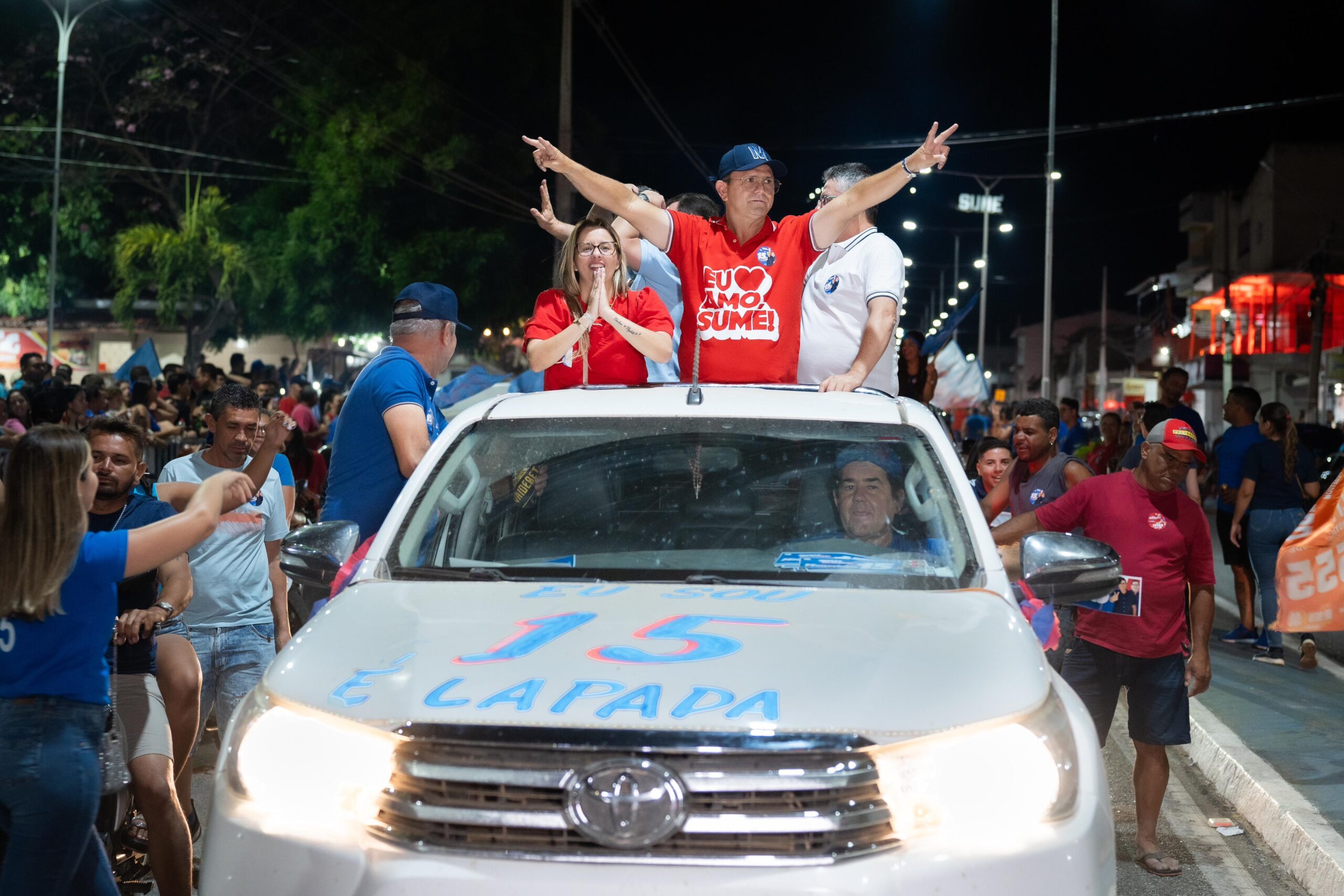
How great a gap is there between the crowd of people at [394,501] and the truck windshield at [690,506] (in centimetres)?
9

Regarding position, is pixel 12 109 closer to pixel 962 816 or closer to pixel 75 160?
pixel 75 160

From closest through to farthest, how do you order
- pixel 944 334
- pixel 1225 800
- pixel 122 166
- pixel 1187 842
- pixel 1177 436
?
pixel 1177 436
pixel 1187 842
pixel 1225 800
pixel 944 334
pixel 122 166

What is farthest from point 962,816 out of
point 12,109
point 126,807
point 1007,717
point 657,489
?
point 12,109

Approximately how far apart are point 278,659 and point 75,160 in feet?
123

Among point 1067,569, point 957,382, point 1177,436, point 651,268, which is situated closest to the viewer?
point 1067,569

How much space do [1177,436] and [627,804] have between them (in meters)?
3.90

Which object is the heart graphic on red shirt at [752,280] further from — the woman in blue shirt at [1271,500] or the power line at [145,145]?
the power line at [145,145]

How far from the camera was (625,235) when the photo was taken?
6324 mm

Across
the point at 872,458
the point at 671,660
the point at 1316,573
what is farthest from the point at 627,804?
the point at 1316,573

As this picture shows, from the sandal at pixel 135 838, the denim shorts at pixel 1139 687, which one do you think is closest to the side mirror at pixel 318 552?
the sandal at pixel 135 838

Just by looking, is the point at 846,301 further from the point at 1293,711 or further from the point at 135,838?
the point at 1293,711

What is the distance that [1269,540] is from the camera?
10.7 m

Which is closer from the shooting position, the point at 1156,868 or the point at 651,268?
the point at 1156,868

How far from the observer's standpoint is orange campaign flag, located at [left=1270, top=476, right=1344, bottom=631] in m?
6.73
